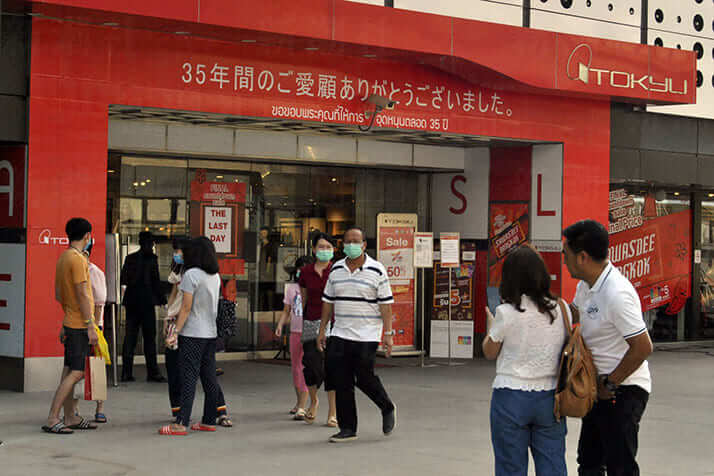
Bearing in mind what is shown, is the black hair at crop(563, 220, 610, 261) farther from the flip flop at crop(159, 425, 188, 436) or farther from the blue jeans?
the flip flop at crop(159, 425, 188, 436)

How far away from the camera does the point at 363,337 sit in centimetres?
851

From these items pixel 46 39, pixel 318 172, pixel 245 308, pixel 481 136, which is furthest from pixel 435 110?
pixel 46 39

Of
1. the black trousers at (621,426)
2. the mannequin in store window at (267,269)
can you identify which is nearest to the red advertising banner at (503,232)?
the mannequin in store window at (267,269)

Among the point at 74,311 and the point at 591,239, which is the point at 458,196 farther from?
the point at 591,239

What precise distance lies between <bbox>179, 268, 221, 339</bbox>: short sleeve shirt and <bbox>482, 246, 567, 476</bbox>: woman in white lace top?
429cm

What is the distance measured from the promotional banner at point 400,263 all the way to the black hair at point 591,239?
1057 cm

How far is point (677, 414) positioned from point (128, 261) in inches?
257

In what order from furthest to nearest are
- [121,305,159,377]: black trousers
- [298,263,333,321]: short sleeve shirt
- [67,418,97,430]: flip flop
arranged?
[121,305,159,377]: black trousers < [298,263,333,321]: short sleeve shirt < [67,418,97,430]: flip flop

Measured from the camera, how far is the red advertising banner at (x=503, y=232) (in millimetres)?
15453

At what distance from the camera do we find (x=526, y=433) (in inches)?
193

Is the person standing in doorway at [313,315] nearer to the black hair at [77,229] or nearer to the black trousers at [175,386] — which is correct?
the black trousers at [175,386]

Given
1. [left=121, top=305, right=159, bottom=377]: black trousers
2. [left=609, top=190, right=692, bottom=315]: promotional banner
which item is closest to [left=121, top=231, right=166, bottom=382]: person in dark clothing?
[left=121, top=305, right=159, bottom=377]: black trousers

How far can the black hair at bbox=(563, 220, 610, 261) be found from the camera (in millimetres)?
4879

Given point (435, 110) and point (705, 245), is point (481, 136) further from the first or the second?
point (705, 245)
